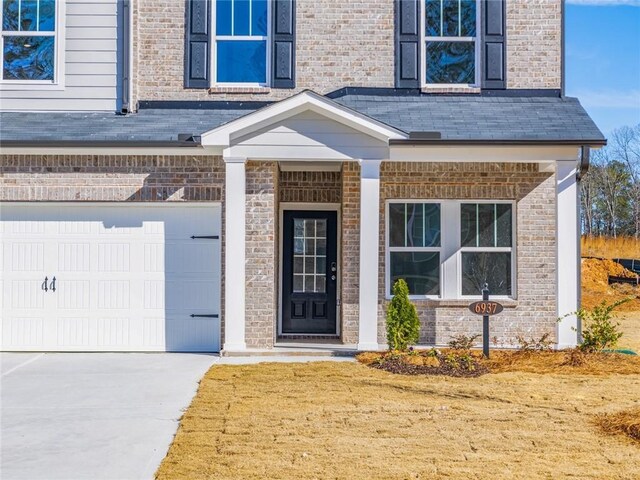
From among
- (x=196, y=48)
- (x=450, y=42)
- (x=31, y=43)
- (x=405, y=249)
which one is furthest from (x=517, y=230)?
(x=31, y=43)

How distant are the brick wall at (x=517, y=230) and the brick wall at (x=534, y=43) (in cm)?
162

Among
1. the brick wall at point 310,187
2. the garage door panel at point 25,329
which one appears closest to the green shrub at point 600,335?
the brick wall at point 310,187

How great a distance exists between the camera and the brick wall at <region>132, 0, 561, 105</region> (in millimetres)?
10492

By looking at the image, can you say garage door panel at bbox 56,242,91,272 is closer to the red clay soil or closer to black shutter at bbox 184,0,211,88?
black shutter at bbox 184,0,211,88

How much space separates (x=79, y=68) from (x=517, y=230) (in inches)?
294

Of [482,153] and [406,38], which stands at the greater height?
[406,38]

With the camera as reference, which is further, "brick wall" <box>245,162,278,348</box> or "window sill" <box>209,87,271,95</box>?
"window sill" <box>209,87,271,95</box>

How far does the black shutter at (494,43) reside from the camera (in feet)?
34.6

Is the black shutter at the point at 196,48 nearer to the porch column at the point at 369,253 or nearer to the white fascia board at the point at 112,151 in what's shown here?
the white fascia board at the point at 112,151

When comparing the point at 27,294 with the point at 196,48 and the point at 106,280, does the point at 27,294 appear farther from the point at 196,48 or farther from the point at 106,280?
the point at 196,48

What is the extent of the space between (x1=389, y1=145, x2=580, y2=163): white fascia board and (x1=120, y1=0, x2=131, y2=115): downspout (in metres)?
4.34

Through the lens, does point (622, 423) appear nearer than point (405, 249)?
Yes

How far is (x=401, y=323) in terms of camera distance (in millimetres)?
8984

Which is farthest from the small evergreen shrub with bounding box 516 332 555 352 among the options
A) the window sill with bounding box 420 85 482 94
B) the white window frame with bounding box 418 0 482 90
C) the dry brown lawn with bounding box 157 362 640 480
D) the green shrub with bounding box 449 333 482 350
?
the white window frame with bounding box 418 0 482 90
